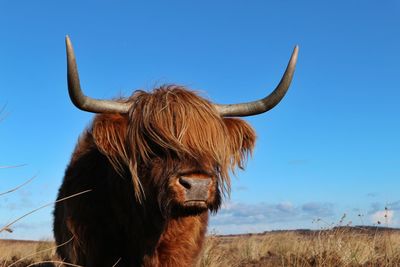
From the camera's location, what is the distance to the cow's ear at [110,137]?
5402 millimetres

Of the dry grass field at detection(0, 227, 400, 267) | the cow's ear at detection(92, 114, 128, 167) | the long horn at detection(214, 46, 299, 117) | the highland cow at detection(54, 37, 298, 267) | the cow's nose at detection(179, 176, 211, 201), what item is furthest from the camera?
A: the dry grass field at detection(0, 227, 400, 267)

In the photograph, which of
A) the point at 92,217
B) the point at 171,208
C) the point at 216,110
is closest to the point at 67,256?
the point at 92,217

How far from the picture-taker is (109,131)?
5.43 meters

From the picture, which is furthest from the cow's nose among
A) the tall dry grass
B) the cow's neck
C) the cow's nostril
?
the tall dry grass

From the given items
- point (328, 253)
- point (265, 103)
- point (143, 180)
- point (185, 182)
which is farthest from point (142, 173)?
point (328, 253)

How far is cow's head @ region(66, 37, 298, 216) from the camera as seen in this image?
187 inches

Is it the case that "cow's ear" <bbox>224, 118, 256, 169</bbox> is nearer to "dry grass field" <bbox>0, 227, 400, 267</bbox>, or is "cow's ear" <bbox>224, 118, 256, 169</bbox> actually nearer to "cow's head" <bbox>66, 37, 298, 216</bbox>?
"cow's head" <bbox>66, 37, 298, 216</bbox>

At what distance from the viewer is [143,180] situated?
206 inches

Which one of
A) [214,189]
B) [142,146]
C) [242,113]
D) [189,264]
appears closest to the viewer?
[214,189]

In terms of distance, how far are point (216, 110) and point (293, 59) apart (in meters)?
0.87

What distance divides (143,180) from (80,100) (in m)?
0.87

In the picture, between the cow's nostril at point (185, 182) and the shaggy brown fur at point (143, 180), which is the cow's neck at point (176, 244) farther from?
the cow's nostril at point (185, 182)

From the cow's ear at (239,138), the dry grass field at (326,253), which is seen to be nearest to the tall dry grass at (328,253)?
the dry grass field at (326,253)

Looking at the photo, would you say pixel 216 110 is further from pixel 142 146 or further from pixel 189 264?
pixel 189 264
